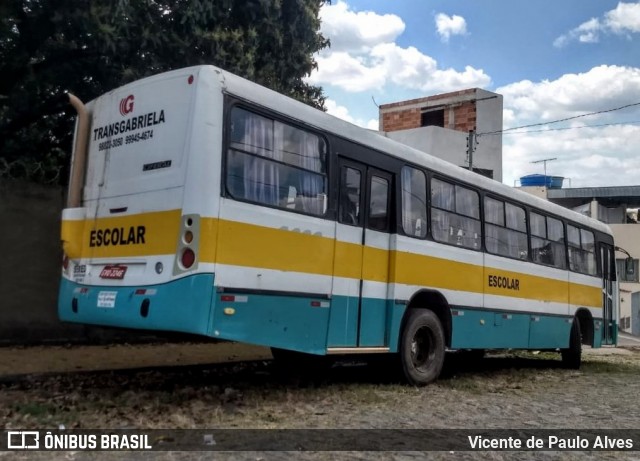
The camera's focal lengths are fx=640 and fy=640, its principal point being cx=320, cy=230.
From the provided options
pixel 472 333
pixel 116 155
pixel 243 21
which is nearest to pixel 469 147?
pixel 243 21

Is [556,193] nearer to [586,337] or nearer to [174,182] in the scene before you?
[586,337]

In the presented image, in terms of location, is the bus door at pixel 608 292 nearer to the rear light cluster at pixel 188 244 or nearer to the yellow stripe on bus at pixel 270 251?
the yellow stripe on bus at pixel 270 251

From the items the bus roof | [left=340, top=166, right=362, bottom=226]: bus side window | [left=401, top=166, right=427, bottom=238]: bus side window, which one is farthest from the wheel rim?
the bus roof

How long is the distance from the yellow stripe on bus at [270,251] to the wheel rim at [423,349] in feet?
2.12

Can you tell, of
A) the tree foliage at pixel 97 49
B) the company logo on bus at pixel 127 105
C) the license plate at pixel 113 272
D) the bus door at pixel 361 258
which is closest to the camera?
the license plate at pixel 113 272

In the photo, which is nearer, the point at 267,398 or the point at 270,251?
the point at 270,251

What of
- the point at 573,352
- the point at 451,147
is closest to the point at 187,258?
the point at 573,352

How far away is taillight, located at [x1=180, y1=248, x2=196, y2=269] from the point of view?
217 inches

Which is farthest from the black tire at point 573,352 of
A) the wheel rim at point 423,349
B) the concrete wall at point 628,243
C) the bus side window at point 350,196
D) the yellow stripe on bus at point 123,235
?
the concrete wall at point 628,243

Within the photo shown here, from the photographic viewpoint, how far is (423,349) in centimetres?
847

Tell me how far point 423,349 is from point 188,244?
412 centimetres

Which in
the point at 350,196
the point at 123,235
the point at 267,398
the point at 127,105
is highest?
the point at 127,105

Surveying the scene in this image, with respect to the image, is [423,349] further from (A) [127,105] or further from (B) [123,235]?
(A) [127,105]

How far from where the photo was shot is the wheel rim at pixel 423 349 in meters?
8.30
